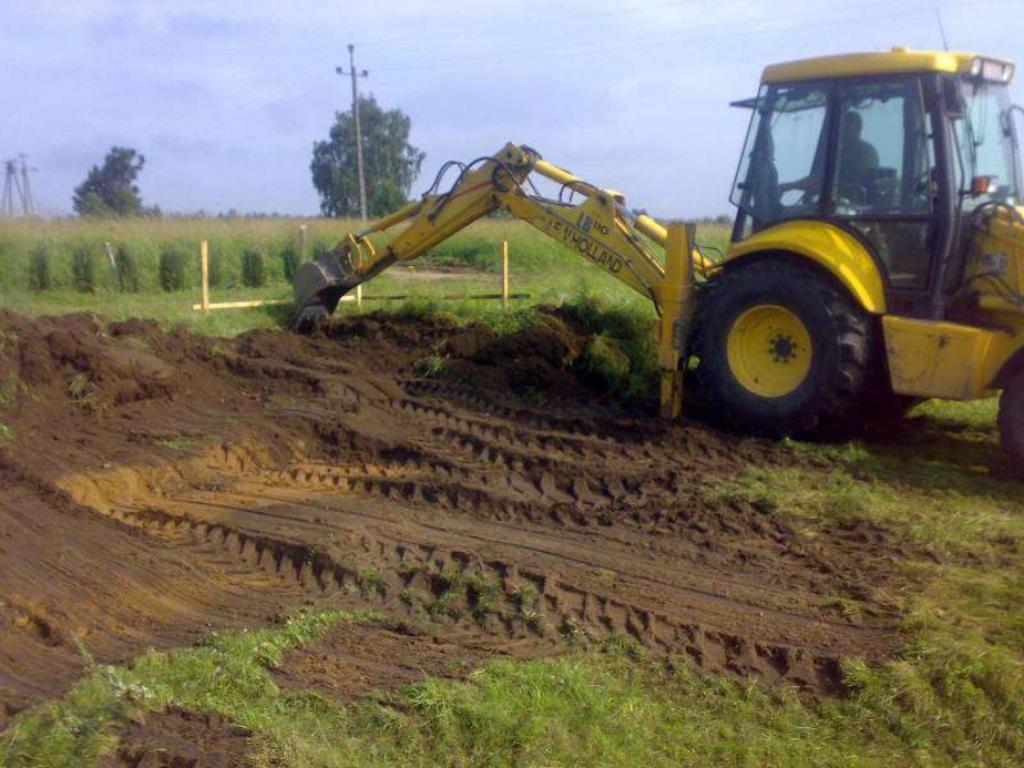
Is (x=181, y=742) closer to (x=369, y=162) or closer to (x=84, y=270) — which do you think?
(x=84, y=270)

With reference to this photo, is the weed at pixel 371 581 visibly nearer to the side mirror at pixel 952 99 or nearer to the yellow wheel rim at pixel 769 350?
the yellow wheel rim at pixel 769 350

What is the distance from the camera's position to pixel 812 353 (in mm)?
9125

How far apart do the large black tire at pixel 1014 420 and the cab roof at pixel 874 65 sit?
7.70 feet

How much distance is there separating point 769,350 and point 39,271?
1693 centimetres

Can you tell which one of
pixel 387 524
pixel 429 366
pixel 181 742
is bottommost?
pixel 181 742

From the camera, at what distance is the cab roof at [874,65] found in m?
8.71

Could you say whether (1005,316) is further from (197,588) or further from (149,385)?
(149,385)

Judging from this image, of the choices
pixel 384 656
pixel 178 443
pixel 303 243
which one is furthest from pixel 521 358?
pixel 303 243

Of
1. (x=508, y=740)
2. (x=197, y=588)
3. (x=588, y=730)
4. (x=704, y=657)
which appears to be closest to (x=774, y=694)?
(x=704, y=657)

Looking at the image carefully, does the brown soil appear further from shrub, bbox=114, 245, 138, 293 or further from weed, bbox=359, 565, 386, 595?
shrub, bbox=114, 245, 138, 293

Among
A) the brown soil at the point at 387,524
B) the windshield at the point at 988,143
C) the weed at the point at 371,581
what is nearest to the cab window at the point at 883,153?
the windshield at the point at 988,143

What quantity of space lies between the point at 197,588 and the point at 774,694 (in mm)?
3173

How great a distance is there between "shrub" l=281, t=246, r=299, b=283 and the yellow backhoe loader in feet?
52.3

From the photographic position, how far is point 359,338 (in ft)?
44.4
